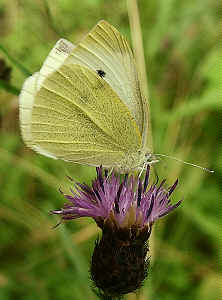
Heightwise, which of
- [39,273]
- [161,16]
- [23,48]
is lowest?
[39,273]

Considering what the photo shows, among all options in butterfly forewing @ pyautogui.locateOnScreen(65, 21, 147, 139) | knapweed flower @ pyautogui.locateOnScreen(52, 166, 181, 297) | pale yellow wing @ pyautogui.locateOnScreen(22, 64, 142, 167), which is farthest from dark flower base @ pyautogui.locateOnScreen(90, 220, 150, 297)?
butterfly forewing @ pyautogui.locateOnScreen(65, 21, 147, 139)

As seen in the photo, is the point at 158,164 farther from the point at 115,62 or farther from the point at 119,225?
the point at 119,225

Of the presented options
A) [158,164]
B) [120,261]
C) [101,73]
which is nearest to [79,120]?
[101,73]

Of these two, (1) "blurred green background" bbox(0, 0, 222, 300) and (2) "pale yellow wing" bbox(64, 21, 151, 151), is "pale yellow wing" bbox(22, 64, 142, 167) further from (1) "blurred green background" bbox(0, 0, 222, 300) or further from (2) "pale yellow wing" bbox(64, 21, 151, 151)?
(1) "blurred green background" bbox(0, 0, 222, 300)

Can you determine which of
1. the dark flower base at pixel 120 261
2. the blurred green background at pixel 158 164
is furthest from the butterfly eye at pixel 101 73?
the dark flower base at pixel 120 261

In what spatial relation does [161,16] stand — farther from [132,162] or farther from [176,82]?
[132,162]

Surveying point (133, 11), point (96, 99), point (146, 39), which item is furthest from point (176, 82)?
point (96, 99)
